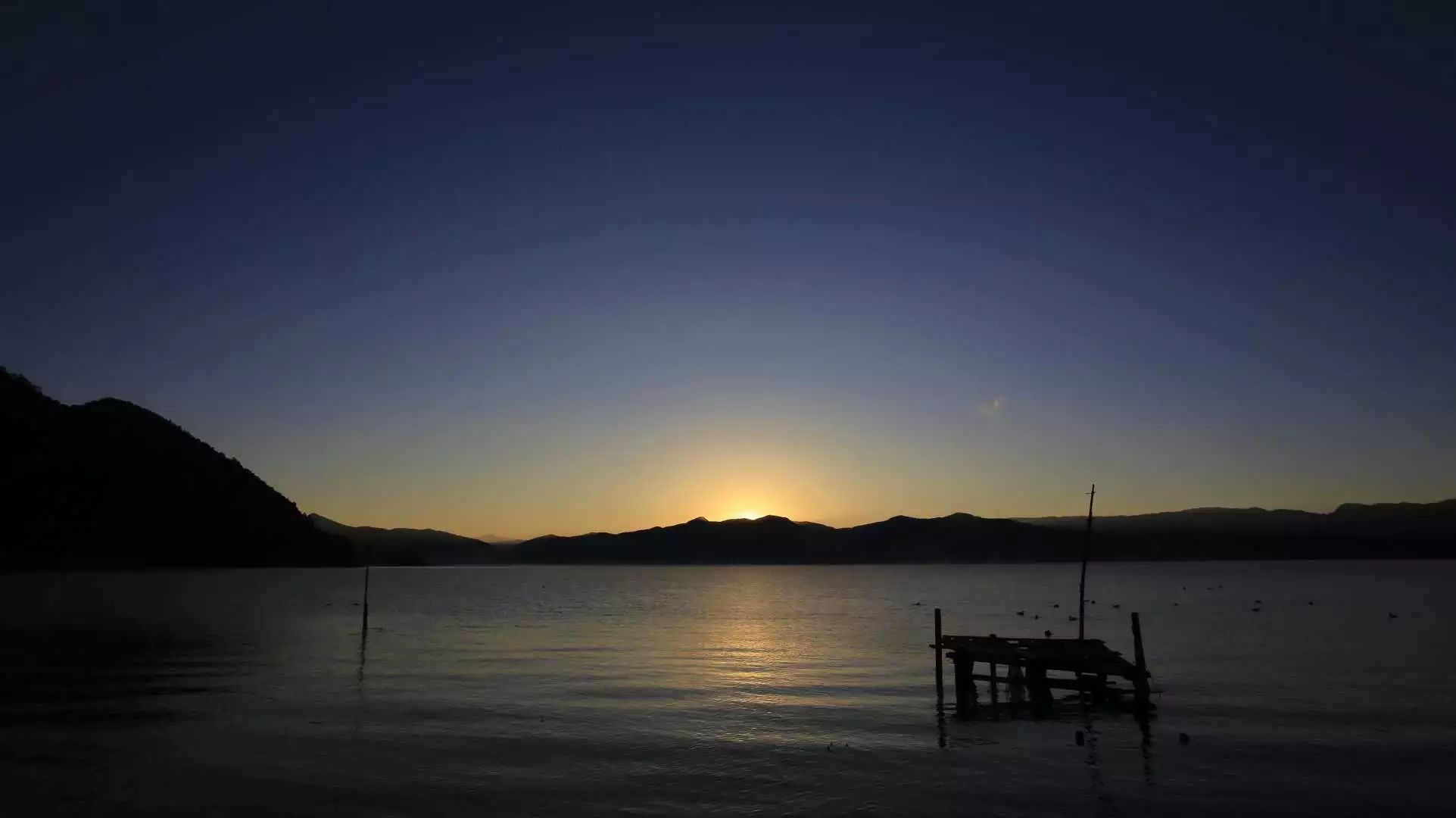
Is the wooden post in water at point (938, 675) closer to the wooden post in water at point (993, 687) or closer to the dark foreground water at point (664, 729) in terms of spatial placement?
the dark foreground water at point (664, 729)

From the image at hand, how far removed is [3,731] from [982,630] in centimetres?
7678

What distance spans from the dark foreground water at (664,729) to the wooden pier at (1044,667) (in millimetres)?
1450

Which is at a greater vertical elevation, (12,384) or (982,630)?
(12,384)

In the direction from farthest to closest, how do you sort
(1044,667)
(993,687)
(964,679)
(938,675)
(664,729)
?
(938,675), (993,687), (964,679), (1044,667), (664,729)

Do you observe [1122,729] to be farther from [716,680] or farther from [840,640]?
[840,640]

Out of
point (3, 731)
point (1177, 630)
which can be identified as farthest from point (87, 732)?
point (1177, 630)

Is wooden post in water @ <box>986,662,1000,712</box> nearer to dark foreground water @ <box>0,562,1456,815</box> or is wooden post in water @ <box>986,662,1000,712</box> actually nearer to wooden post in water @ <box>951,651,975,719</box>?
wooden post in water @ <box>951,651,975,719</box>

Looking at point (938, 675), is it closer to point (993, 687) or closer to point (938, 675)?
point (938, 675)

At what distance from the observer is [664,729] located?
114 ft

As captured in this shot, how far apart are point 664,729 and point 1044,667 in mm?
15905

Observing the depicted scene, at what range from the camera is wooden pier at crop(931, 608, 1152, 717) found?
120 ft

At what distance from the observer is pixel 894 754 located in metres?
30.1

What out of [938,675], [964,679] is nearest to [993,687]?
[938,675]

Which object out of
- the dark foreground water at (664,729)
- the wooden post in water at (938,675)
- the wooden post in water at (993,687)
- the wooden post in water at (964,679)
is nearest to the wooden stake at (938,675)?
the wooden post in water at (938,675)
